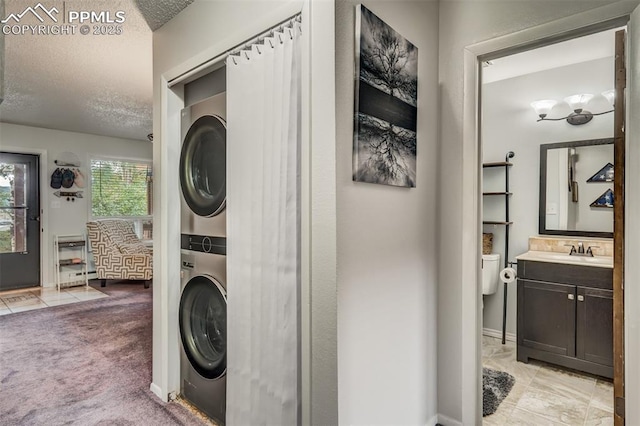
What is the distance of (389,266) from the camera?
5.34 feet

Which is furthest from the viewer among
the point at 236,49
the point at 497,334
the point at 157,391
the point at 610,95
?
the point at 497,334

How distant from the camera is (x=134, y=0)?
2.05 meters

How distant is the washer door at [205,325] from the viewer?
6.32ft

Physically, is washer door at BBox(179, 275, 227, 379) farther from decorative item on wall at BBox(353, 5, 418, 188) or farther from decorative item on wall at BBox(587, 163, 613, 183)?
decorative item on wall at BBox(587, 163, 613, 183)

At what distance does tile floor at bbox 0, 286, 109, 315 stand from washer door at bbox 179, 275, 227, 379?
3.42 meters

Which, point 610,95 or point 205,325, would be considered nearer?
point 205,325

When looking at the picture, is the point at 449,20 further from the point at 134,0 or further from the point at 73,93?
the point at 73,93

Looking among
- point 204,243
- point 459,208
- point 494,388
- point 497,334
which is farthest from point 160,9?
point 497,334

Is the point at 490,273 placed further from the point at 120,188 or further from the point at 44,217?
the point at 44,217

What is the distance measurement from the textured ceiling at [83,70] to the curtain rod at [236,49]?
39cm

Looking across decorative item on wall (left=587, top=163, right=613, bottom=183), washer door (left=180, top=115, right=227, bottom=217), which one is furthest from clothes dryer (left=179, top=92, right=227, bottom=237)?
decorative item on wall (left=587, top=163, right=613, bottom=183)

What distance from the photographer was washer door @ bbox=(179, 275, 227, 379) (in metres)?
1.93

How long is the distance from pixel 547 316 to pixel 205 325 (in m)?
2.47

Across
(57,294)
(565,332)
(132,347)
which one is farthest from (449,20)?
(57,294)
